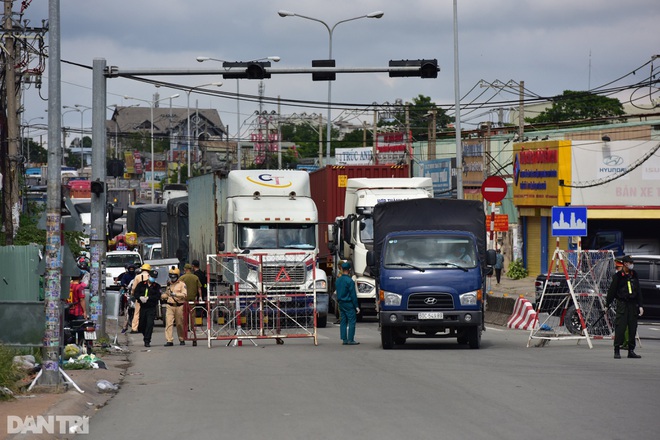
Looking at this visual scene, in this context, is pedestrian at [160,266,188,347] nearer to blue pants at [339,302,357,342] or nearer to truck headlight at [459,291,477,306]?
blue pants at [339,302,357,342]

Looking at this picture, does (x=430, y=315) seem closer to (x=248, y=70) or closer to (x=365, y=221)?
(x=248, y=70)

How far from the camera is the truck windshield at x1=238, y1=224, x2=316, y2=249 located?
28453 mm

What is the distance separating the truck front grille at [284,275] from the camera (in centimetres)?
2348

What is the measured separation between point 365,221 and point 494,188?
147 inches

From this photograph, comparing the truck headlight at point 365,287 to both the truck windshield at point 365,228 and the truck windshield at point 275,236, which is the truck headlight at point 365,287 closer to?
the truck windshield at point 365,228

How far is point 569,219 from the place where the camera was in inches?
1166

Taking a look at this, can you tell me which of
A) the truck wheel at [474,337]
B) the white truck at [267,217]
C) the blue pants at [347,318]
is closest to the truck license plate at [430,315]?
the truck wheel at [474,337]

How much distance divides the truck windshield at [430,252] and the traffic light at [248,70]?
4656 mm

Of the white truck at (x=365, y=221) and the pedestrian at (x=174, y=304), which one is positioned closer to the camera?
the pedestrian at (x=174, y=304)

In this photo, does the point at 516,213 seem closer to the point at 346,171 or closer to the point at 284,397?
the point at 346,171

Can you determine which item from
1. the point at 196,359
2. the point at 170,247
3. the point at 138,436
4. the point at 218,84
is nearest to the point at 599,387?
the point at 138,436

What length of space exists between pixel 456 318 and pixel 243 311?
4.49 m

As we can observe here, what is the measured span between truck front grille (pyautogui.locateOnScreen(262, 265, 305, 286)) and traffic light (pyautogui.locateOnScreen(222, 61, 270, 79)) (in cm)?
423

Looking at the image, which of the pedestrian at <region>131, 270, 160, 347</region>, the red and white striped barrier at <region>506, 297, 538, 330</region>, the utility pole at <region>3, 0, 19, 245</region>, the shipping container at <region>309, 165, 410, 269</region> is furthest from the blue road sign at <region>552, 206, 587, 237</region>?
the utility pole at <region>3, 0, 19, 245</region>
